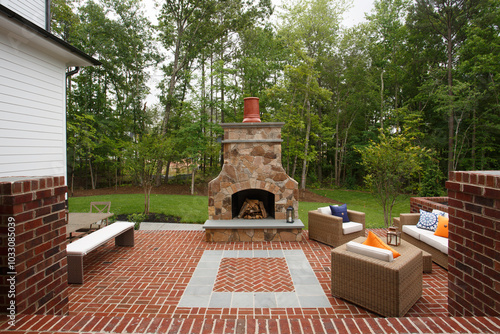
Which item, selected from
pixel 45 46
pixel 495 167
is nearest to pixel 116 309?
pixel 45 46

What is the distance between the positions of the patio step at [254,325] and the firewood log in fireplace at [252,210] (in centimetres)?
468

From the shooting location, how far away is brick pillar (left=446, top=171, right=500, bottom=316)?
181 centimetres

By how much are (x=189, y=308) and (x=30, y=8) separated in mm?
7648

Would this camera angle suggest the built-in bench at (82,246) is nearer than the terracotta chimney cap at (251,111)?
Yes

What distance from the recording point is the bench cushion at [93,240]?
13.1ft

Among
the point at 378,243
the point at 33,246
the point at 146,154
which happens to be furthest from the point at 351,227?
the point at 146,154

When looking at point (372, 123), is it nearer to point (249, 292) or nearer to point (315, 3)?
point (315, 3)

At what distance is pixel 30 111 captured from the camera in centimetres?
543

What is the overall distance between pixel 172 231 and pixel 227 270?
282cm

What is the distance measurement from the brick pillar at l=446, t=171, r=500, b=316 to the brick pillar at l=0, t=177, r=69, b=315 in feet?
9.83

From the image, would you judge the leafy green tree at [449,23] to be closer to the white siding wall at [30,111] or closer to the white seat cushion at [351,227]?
the white seat cushion at [351,227]

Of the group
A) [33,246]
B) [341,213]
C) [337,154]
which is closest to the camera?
[33,246]

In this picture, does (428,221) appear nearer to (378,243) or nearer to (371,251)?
(378,243)

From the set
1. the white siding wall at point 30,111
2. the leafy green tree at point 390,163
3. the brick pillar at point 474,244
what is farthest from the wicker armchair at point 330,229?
the white siding wall at point 30,111
